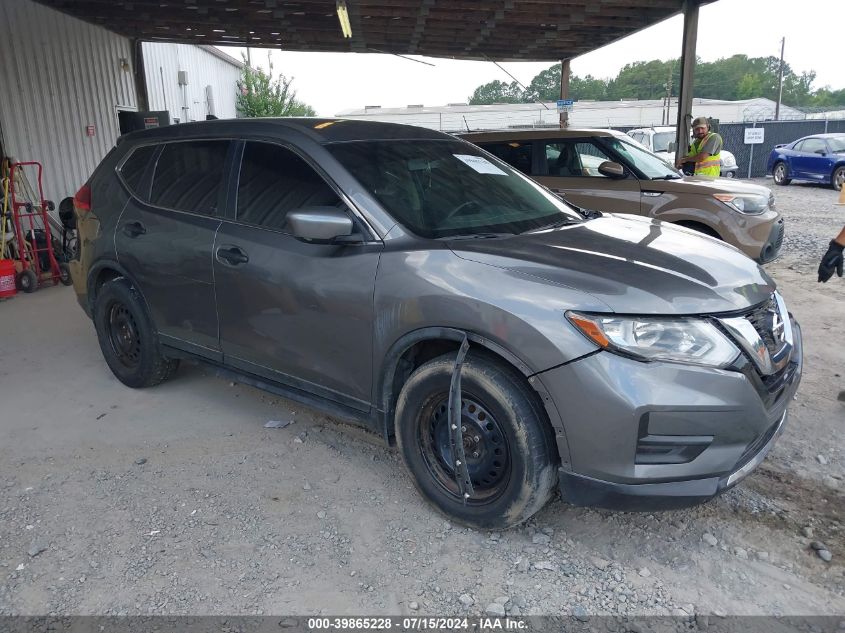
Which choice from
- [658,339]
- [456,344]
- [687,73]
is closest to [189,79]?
[687,73]

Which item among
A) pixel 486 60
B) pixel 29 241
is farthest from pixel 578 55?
pixel 29 241

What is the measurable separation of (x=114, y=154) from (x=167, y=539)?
2962 millimetres

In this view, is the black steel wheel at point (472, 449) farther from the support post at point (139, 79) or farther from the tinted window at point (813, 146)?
the tinted window at point (813, 146)

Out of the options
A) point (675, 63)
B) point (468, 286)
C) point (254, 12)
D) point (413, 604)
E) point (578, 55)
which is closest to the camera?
point (413, 604)

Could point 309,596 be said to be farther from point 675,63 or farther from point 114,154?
point 675,63

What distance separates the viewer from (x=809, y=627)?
2.50 metres

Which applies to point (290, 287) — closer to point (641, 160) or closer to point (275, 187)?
point (275, 187)

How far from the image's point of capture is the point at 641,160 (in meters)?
7.69

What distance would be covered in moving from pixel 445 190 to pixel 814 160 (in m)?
19.7

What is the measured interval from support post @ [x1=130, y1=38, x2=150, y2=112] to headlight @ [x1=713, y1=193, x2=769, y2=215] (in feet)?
34.7

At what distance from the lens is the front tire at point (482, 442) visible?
109 inches

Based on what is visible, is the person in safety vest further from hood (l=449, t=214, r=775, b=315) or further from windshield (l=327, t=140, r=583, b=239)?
hood (l=449, t=214, r=775, b=315)

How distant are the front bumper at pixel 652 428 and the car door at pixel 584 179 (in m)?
5.08

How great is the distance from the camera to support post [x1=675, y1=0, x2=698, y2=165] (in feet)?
31.7
